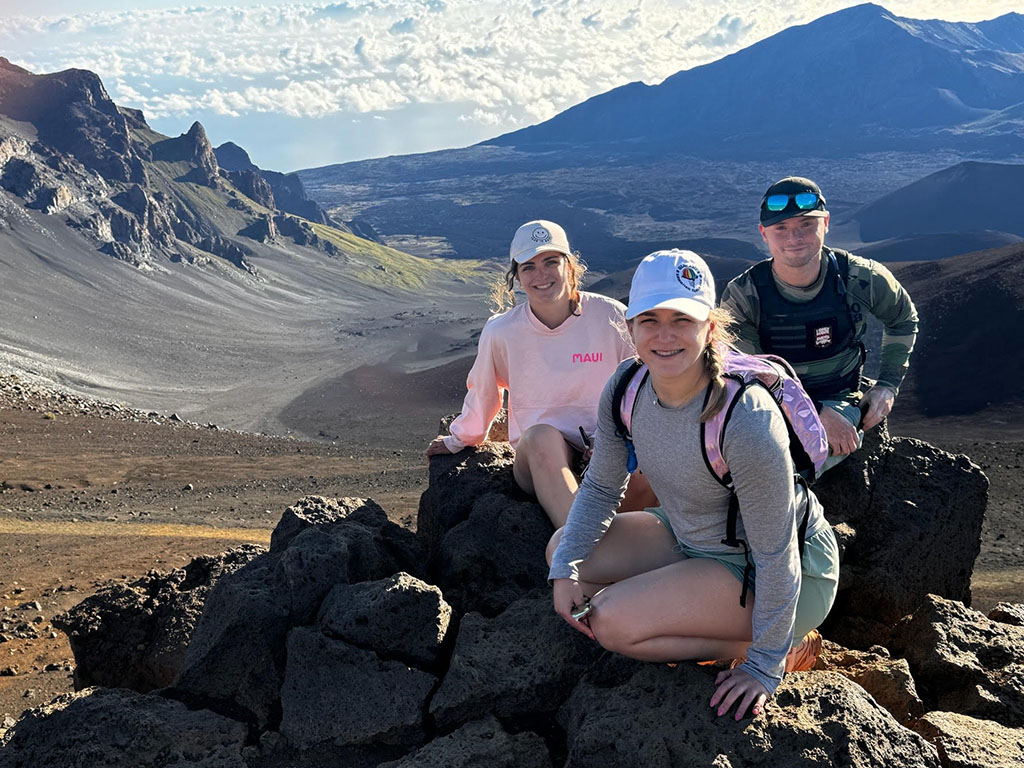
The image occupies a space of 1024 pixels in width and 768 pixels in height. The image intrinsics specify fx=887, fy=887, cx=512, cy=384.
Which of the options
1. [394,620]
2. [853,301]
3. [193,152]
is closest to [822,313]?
[853,301]

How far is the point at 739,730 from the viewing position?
12.2 ft

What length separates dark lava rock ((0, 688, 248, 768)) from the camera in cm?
442

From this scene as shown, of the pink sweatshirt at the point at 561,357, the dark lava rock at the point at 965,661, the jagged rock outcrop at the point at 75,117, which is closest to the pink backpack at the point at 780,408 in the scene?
the dark lava rock at the point at 965,661

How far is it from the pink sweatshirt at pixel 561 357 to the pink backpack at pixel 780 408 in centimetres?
202

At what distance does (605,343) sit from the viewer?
611cm

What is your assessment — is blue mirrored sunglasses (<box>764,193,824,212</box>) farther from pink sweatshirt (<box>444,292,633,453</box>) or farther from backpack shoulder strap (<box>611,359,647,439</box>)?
backpack shoulder strap (<box>611,359,647,439</box>)

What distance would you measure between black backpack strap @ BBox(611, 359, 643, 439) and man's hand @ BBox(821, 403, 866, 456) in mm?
1973

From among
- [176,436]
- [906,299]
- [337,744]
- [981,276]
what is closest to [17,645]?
[337,744]

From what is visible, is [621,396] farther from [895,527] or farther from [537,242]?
[895,527]

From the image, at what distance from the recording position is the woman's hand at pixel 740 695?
3730 mm

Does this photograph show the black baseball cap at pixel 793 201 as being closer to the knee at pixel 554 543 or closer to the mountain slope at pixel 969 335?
the knee at pixel 554 543

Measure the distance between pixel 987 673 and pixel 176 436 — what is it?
987 inches

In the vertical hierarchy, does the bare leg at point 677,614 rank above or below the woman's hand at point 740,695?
above

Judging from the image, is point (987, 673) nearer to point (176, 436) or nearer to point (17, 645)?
point (17, 645)
